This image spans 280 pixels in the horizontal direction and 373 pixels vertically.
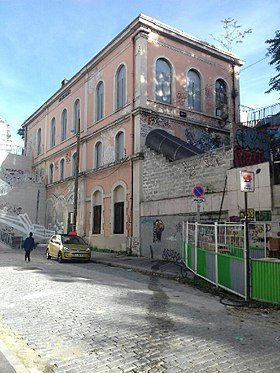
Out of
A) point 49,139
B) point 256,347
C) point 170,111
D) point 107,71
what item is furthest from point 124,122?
point 256,347

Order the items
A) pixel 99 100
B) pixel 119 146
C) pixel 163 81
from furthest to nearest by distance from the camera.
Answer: pixel 99 100 < pixel 119 146 < pixel 163 81

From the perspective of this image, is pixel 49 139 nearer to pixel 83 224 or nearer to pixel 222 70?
pixel 83 224

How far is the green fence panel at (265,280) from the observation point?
767cm

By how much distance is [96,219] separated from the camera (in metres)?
25.7

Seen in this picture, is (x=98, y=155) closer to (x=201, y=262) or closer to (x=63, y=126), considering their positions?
(x=63, y=126)

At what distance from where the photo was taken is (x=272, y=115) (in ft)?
67.9

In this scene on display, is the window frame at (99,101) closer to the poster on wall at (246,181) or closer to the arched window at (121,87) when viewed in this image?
the arched window at (121,87)

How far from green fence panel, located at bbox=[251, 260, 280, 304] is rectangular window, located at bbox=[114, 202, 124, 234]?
47.8 ft

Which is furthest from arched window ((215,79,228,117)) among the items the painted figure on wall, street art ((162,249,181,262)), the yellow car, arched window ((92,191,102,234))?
the yellow car

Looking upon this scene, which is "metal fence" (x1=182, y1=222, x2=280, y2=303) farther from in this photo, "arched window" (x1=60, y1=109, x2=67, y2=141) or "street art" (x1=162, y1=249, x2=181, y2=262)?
"arched window" (x1=60, y1=109, x2=67, y2=141)

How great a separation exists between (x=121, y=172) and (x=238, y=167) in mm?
9877

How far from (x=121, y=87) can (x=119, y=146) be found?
4.04m

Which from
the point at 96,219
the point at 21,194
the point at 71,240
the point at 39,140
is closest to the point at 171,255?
the point at 71,240

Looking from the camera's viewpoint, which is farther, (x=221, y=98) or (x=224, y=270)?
(x=221, y=98)
